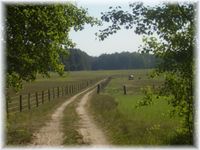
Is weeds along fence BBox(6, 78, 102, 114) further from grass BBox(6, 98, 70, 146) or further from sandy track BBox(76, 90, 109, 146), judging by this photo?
sandy track BBox(76, 90, 109, 146)

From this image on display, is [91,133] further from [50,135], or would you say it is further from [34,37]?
[34,37]

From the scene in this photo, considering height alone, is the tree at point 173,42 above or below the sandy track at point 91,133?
above

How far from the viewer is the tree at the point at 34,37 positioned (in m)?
16.1

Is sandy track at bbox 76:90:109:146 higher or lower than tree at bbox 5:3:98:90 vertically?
lower

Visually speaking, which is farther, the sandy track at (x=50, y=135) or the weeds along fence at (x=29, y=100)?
the weeds along fence at (x=29, y=100)

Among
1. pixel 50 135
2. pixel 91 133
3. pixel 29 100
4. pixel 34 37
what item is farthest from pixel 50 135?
pixel 29 100

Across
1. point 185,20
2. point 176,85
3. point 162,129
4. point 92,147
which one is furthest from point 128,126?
point 185,20

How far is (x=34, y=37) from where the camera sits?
1680 centimetres

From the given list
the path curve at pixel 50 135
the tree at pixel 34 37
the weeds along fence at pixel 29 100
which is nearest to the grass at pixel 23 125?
the path curve at pixel 50 135

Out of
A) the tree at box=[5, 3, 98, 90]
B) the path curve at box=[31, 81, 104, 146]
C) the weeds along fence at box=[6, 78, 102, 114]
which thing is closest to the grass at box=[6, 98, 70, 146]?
the path curve at box=[31, 81, 104, 146]

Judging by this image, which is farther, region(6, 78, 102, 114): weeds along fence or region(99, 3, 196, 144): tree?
region(6, 78, 102, 114): weeds along fence

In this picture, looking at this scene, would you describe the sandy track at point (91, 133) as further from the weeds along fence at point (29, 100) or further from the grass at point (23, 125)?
the weeds along fence at point (29, 100)

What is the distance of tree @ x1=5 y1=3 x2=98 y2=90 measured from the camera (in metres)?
16.1

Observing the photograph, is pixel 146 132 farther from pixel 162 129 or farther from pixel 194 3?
pixel 194 3
